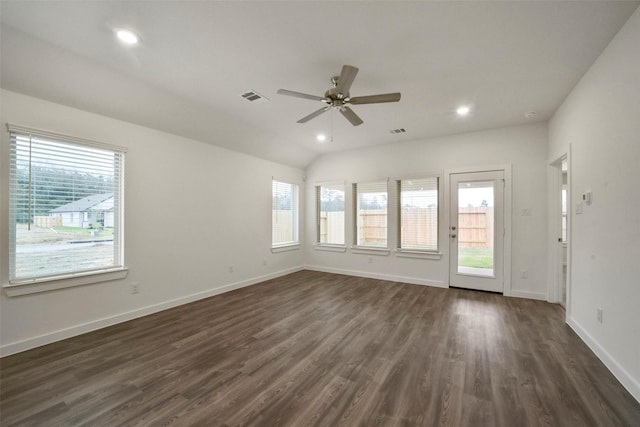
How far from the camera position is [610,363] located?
2227 mm

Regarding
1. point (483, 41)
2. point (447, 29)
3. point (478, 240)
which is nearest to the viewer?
point (447, 29)

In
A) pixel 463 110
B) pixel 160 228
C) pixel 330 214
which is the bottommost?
pixel 160 228

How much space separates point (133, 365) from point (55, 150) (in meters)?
2.44

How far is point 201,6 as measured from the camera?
1.92 m

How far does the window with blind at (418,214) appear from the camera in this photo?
5.04m

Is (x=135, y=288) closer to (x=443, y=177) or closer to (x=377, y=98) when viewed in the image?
(x=377, y=98)

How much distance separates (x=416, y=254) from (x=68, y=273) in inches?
207

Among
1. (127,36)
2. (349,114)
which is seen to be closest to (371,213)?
(349,114)

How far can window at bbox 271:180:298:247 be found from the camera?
580 cm

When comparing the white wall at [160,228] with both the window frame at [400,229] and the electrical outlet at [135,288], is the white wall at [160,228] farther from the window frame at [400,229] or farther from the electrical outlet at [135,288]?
the window frame at [400,229]

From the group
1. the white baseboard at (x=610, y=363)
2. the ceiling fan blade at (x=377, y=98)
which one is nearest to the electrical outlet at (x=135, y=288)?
the ceiling fan blade at (x=377, y=98)

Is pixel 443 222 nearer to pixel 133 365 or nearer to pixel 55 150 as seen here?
pixel 133 365

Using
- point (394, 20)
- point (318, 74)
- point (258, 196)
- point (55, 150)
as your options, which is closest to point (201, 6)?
point (318, 74)

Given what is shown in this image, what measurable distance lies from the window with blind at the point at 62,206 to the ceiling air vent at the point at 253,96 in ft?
5.66
